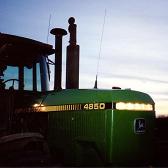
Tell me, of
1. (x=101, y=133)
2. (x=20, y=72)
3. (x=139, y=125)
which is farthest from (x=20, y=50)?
(x=139, y=125)

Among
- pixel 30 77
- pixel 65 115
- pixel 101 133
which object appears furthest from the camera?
pixel 30 77

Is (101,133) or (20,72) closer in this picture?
(101,133)

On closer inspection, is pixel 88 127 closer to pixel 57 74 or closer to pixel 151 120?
pixel 151 120

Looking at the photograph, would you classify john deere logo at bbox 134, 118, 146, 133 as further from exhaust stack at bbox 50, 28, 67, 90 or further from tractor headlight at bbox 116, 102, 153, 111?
exhaust stack at bbox 50, 28, 67, 90

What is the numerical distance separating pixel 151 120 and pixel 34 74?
245cm

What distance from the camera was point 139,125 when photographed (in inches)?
234

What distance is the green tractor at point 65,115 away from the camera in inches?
227

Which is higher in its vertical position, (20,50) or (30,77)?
(20,50)

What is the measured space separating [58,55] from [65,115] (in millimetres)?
1678

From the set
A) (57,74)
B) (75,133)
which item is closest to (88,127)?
(75,133)

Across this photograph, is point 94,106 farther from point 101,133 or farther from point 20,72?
point 20,72

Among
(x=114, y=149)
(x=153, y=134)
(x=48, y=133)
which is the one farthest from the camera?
(x=48, y=133)

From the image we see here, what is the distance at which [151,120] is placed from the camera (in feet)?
20.1

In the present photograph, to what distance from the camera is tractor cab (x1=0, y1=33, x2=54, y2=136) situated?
22.1 feet
